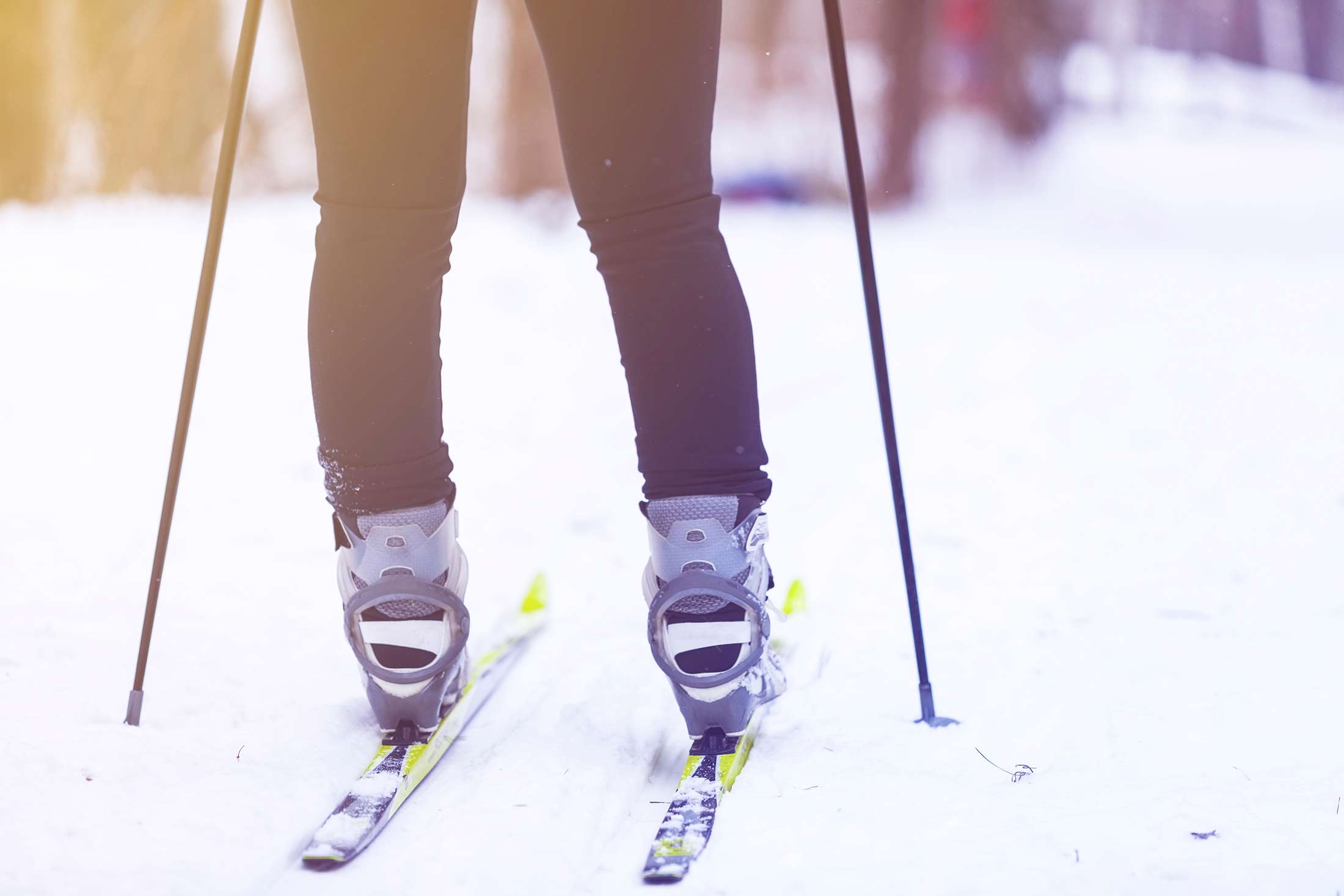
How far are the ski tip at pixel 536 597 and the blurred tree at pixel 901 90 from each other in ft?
23.1

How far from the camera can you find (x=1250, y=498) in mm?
2385

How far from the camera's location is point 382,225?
112cm

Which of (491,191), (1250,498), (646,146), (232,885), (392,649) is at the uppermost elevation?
(491,191)

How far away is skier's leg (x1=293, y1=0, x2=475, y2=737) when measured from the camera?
1076 millimetres

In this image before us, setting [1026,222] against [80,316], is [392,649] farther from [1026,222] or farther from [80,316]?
[1026,222]

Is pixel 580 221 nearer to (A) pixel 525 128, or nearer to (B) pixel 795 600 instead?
(B) pixel 795 600

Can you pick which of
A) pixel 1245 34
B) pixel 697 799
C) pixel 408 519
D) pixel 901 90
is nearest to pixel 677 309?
pixel 408 519

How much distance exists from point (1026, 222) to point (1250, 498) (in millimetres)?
6090

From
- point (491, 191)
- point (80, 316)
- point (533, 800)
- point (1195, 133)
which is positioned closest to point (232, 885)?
point (533, 800)

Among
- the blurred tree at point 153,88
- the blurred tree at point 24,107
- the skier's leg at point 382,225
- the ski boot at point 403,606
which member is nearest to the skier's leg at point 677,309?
the skier's leg at point 382,225

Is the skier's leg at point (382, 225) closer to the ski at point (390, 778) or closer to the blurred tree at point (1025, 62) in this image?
the ski at point (390, 778)

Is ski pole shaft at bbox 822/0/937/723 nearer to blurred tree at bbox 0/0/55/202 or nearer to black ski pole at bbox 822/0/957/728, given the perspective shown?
black ski pole at bbox 822/0/957/728

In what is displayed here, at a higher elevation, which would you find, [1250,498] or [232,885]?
[232,885]

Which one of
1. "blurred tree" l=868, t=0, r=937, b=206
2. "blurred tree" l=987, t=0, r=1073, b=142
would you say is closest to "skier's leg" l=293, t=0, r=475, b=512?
"blurred tree" l=868, t=0, r=937, b=206
